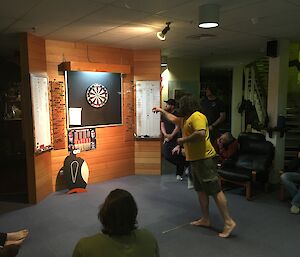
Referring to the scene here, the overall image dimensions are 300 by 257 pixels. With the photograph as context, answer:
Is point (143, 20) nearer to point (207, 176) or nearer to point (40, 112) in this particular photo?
point (207, 176)

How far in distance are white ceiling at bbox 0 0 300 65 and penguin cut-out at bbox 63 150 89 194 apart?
184 centimetres

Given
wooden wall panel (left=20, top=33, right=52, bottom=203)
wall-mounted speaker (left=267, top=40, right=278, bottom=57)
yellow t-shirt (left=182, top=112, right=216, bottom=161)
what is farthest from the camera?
wall-mounted speaker (left=267, top=40, right=278, bottom=57)

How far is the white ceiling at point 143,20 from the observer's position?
2730 mm

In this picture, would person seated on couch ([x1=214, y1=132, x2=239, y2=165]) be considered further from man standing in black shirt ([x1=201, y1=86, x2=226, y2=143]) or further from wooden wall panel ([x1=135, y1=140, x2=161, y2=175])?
wooden wall panel ([x1=135, y1=140, x2=161, y2=175])

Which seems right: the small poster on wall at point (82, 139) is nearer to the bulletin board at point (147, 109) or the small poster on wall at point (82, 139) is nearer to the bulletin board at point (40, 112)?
the bulletin board at point (40, 112)

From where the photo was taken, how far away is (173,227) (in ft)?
10.8

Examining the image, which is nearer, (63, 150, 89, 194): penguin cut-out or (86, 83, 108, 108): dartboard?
(63, 150, 89, 194): penguin cut-out

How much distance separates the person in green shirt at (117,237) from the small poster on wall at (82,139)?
354 centimetres

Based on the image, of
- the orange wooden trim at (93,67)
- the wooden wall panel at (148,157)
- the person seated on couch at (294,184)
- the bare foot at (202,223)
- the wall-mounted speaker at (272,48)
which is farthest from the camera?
the wooden wall panel at (148,157)

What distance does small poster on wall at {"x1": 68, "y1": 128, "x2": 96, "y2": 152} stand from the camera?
4680mm

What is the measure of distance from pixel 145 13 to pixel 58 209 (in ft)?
8.75

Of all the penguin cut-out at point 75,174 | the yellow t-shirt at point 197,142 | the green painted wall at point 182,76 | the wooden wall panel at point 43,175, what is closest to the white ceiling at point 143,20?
the yellow t-shirt at point 197,142

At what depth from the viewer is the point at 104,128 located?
5.05 metres

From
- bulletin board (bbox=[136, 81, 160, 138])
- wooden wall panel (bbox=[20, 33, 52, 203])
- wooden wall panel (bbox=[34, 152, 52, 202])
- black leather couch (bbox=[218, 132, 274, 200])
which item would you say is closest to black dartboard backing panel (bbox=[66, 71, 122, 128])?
bulletin board (bbox=[136, 81, 160, 138])
